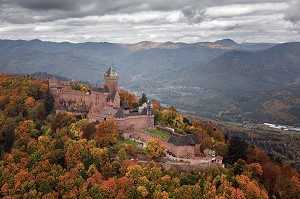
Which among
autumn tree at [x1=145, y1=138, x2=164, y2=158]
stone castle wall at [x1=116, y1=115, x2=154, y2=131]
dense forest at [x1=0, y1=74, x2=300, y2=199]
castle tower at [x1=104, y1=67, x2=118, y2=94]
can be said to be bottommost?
dense forest at [x1=0, y1=74, x2=300, y2=199]

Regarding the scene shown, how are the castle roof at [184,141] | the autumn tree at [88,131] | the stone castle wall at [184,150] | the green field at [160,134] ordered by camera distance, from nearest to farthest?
the stone castle wall at [184,150], the castle roof at [184,141], the autumn tree at [88,131], the green field at [160,134]

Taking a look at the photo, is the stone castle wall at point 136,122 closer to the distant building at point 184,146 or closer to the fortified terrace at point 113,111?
the fortified terrace at point 113,111

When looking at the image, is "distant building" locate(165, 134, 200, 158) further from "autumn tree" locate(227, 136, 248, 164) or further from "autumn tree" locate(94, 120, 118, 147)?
"autumn tree" locate(94, 120, 118, 147)

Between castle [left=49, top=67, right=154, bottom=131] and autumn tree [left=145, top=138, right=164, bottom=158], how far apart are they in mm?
15831

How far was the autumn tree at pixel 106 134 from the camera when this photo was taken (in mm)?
88062

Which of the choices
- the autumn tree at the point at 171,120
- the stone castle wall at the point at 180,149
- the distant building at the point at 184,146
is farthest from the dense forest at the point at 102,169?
the stone castle wall at the point at 180,149

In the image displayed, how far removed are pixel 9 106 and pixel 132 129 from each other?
4340 centimetres

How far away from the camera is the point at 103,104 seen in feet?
363

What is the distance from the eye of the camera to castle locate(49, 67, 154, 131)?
A: 98562mm

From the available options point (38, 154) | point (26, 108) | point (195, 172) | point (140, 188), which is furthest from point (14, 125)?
point (195, 172)

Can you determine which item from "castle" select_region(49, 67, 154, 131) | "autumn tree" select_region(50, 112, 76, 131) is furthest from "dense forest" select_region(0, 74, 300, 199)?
"castle" select_region(49, 67, 154, 131)

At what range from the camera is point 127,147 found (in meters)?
84.1

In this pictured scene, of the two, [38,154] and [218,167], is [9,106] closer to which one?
[38,154]

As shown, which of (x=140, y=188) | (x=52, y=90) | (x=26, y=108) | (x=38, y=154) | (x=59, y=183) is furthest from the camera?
(x=52, y=90)
